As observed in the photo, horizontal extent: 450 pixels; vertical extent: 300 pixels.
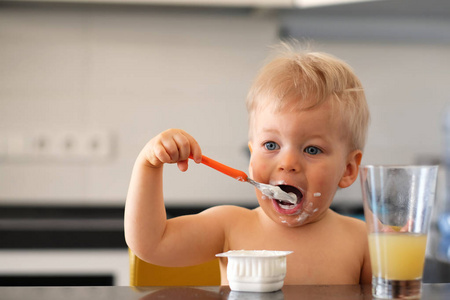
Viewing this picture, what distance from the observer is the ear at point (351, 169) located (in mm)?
1123

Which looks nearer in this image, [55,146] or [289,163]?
[289,163]

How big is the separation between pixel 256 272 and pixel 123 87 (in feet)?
6.78

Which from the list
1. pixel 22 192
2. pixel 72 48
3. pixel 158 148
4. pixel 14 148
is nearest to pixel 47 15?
pixel 72 48

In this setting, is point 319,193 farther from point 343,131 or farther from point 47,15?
point 47,15

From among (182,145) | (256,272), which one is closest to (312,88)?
(182,145)

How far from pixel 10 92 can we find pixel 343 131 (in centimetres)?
196

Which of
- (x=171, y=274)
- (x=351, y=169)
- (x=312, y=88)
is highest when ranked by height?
(x=312, y=88)

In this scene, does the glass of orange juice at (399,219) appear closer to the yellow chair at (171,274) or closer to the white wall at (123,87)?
the yellow chair at (171,274)

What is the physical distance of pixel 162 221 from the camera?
95cm

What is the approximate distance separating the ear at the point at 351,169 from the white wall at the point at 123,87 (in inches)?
62.3

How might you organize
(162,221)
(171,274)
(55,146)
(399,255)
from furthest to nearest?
(55,146) → (171,274) → (162,221) → (399,255)

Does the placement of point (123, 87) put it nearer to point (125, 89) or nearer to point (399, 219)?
point (125, 89)

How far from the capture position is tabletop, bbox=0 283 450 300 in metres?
0.67

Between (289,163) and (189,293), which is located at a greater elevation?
(289,163)
